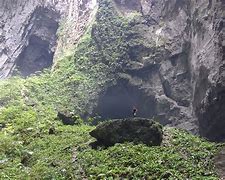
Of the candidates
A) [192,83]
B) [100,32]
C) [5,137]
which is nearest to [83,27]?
[100,32]

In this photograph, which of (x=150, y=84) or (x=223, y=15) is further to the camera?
(x=150, y=84)

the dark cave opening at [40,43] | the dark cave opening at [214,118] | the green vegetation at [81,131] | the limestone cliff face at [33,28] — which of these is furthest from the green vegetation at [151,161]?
the dark cave opening at [40,43]

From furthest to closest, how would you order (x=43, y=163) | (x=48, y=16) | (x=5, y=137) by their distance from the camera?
(x=48, y=16) → (x=5, y=137) → (x=43, y=163)

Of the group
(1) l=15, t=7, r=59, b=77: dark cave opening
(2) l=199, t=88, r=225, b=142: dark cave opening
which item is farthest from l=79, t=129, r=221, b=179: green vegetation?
(1) l=15, t=7, r=59, b=77: dark cave opening

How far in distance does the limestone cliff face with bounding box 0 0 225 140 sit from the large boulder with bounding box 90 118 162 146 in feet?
20.1

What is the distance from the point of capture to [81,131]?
19.6 m

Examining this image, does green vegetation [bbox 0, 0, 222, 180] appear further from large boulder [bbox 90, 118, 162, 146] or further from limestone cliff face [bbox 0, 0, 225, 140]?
large boulder [bbox 90, 118, 162, 146]

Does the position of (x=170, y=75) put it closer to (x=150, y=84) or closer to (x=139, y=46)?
(x=150, y=84)

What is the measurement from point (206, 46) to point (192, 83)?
335 centimetres

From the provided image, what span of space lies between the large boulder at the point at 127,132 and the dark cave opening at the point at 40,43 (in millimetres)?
19916

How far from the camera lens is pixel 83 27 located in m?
33.8

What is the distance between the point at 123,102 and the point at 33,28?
520 inches

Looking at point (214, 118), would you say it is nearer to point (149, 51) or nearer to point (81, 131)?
point (81, 131)

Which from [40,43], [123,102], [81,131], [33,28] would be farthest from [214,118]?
[33,28]
